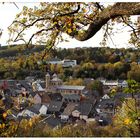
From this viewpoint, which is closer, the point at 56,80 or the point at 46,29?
the point at 46,29

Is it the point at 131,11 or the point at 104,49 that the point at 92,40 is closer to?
the point at 104,49

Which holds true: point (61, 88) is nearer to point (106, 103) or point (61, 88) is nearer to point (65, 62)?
point (65, 62)

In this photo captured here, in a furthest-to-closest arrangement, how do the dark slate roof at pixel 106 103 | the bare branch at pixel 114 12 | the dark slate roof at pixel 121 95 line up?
the dark slate roof at pixel 106 103 < the dark slate roof at pixel 121 95 < the bare branch at pixel 114 12

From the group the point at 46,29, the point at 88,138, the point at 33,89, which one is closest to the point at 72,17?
the point at 46,29

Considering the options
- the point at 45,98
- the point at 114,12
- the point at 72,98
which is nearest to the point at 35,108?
the point at 45,98

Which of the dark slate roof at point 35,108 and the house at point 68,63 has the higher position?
the house at point 68,63

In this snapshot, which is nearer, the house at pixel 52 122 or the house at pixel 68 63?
the house at pixel 52 122

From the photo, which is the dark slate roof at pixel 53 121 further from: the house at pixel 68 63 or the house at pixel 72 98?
the house at pixel 68 63

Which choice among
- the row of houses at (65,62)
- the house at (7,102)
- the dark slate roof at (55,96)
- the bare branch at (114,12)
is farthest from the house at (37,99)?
the bare branch at (114,12)
